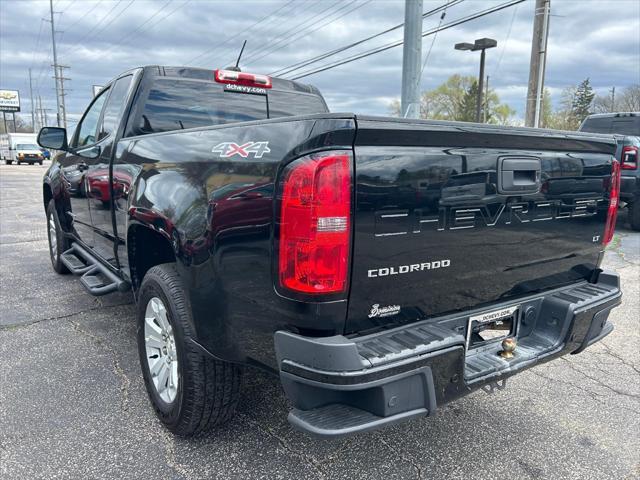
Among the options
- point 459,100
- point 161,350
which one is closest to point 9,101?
point 459,100

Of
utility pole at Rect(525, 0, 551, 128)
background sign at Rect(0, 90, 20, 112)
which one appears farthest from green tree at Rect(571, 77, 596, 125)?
background sign at Rect(0, 90, 20, 112)

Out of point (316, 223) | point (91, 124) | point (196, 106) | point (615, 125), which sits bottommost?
point (316, 223)

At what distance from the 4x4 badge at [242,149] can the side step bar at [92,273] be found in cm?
178

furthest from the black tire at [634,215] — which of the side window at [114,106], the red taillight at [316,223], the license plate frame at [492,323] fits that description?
the red taillight at [316,223]

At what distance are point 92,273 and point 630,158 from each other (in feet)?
29.0

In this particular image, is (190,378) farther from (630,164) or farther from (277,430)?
(630,164)

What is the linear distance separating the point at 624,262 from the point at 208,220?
6714mm

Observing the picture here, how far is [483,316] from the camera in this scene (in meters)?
2.40

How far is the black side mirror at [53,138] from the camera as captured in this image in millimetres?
4633

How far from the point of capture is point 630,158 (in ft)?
29.3

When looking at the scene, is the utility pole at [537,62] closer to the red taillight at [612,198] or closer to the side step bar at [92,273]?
the red taillight at [612,198]

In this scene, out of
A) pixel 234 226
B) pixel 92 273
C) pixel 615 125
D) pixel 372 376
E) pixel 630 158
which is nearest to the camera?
pixel 372 376

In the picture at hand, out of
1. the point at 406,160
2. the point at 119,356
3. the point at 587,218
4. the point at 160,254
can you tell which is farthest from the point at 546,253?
the point at 119,356

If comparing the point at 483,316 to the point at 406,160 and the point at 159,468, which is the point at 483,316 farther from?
the point at 159,468
